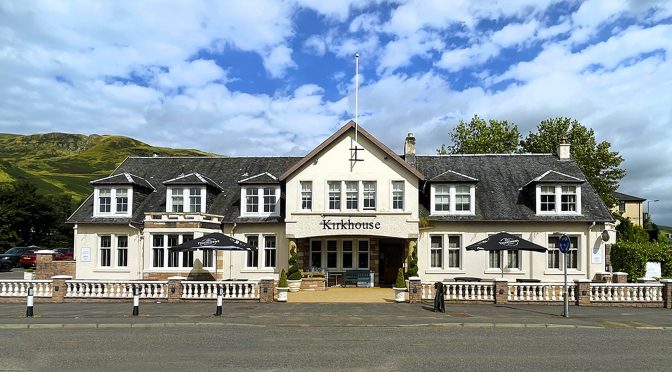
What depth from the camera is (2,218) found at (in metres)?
57.3

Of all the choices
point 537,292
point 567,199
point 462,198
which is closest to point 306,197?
point 462,198

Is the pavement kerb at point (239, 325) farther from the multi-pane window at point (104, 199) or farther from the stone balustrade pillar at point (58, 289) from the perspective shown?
the multi-pane window at point (104, 199)

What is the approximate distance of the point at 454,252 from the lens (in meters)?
30.1

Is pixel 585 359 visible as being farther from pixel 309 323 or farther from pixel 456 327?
pixel 309 323

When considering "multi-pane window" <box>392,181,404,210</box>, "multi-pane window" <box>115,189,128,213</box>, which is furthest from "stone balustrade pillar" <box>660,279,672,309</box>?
"multi-pane window" <box>115,189,128,213</box>

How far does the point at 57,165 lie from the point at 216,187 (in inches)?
6601

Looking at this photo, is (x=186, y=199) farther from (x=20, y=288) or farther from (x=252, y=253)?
(x=20, y=288)

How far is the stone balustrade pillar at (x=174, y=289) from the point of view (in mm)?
21859

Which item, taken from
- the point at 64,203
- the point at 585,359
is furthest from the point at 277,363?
the point at 64,203

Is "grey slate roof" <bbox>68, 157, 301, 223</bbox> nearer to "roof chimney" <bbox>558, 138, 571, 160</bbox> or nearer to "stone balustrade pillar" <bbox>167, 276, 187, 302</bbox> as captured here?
"stone balustrade pillar" <bbox>167, 276, 187, 302</bbox>

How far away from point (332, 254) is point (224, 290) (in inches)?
386

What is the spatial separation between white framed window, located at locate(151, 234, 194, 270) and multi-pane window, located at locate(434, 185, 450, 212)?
1316 cm

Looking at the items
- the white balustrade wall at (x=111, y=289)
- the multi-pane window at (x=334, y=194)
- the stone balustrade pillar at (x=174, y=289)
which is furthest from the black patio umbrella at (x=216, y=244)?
the multi-pane window at (x=334, y=194)

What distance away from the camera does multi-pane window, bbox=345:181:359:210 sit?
97.6 ft
